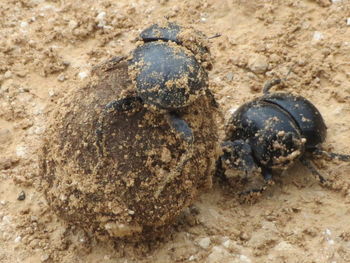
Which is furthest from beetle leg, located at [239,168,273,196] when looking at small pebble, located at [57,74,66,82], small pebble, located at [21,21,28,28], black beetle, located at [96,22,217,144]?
small pebble, located at [21,21,28,28]

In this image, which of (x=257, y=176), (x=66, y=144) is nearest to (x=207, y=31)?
(x=257, y=176)

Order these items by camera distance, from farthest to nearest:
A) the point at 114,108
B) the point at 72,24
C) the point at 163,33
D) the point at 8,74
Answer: the point at 72,24, the point at 8,74, the point at 163,33, the point at 114,108

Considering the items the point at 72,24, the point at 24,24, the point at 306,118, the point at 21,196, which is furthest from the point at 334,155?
the point at 24,24

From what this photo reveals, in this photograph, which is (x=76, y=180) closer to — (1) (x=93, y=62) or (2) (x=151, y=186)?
(2) (x=151, y=186)

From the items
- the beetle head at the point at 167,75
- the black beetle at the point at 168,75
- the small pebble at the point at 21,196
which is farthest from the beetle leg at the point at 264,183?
the small pebble at the point at 21,196

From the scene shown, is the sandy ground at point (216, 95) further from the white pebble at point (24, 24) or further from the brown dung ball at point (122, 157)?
the brown dung ball at point (122, 157)

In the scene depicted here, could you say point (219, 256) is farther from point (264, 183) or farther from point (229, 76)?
point (229, 76)
